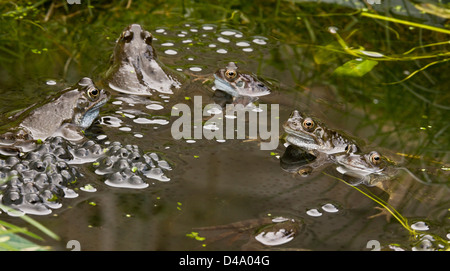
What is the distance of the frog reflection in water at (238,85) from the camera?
6.64 meters

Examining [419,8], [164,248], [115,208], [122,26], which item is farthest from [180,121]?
[419,8]

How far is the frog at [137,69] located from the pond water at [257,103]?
0.16m

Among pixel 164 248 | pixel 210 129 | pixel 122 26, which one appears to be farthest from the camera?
pixel 122 26

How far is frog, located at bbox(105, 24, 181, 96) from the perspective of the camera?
21.4 ft

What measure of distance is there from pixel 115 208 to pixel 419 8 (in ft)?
18.1

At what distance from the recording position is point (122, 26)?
782cm

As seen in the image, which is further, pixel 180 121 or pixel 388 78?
pixel 388 78

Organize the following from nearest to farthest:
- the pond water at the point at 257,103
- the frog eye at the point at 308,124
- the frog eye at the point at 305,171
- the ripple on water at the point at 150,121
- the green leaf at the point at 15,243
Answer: the green leaf at the point at 15,243
the pond water at the point at 257,103
the frog eye at the point at 305,171
the frog eye at the point at 308,124
the ripple on water at the point at 150,121

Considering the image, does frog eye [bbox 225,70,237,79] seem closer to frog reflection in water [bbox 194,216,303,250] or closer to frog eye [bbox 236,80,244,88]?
frog eye [bbox 236,80,244,88]

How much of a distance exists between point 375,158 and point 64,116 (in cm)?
290

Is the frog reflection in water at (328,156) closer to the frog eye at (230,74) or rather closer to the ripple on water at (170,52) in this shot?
the frog eye at (230,74)

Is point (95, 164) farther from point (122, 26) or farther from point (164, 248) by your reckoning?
point (122, 26)

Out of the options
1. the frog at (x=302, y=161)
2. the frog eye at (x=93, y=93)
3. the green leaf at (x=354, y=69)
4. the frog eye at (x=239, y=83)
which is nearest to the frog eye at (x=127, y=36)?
the frog eye at (x=93, y=93)
